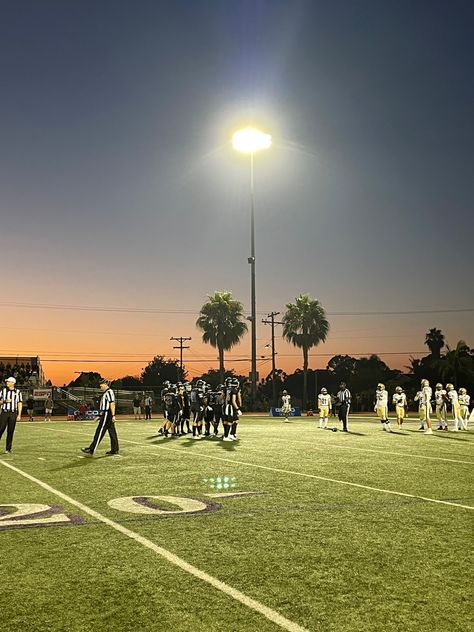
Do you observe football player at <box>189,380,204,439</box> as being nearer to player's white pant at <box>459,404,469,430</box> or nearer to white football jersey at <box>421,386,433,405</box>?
white football jersey at <box>421,386,433,405</box>

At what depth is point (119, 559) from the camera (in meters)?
5.82

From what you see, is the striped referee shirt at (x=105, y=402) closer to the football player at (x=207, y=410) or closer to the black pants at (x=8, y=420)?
the black pants at (x=8, y=420)

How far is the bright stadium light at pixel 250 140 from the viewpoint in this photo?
4578cm

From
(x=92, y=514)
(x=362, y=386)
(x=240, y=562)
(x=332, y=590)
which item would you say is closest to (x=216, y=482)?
(x=92, y=514)

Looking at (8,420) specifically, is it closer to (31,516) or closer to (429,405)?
(31,516)

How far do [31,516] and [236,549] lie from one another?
118 inches

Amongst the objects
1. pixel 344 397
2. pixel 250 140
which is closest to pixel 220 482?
pixel 344 397

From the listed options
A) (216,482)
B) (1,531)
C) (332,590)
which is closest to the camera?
(332,590)

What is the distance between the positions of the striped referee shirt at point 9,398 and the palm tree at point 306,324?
61718 millimetres

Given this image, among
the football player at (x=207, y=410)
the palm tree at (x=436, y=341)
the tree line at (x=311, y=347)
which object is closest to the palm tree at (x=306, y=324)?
the tree line at (x=311, y=347)

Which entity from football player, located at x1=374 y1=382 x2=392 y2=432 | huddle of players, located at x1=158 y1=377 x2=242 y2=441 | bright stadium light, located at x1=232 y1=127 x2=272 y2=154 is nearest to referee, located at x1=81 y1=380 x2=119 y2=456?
huddle of players, located at x1=158 y1=377 x2=242 y2=441

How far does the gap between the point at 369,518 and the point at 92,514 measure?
335cm

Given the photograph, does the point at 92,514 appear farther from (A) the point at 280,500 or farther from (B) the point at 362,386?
(B) the point at 362,386

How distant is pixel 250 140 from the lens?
46.6 meters
